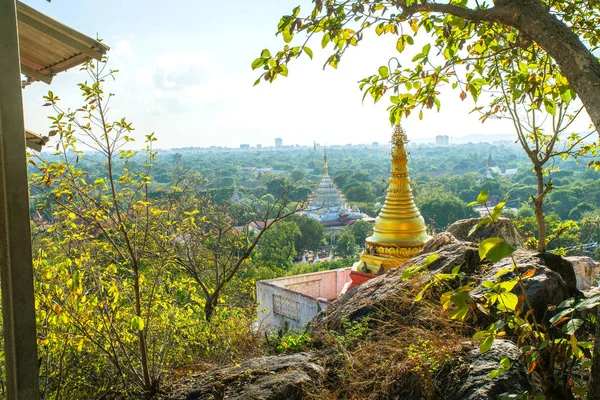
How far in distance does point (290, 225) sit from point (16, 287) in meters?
34.3

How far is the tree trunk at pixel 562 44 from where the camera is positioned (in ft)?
7.14

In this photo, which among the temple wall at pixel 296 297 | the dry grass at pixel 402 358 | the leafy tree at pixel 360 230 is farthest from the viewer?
the leafy tree at pixel 360 230

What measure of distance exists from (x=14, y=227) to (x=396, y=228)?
7397mm

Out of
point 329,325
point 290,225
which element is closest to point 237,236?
point 329,325

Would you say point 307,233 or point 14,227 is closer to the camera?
point 14,227

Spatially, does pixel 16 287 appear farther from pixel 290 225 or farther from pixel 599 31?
pixel 290 225

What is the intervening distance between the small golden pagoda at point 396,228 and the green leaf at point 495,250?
6726mm

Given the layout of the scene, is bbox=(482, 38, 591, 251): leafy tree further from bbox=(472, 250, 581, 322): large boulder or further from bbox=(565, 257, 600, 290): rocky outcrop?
bbox=(565, 257, 600, 290): rocky outcrop

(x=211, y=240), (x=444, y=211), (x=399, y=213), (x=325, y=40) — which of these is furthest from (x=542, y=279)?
(x=444, y=211)

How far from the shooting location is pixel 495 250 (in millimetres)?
1774

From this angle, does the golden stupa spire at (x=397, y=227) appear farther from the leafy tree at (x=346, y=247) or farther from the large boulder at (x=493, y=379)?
the leafy tree at (x=346, y=247)

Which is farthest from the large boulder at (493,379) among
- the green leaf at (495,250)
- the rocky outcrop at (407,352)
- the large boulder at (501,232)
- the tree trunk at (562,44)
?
the large boulder at (501,232)

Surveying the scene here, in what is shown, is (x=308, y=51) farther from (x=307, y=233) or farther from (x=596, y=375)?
(x=307, y=233)

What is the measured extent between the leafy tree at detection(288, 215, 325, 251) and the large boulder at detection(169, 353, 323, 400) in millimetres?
37092
